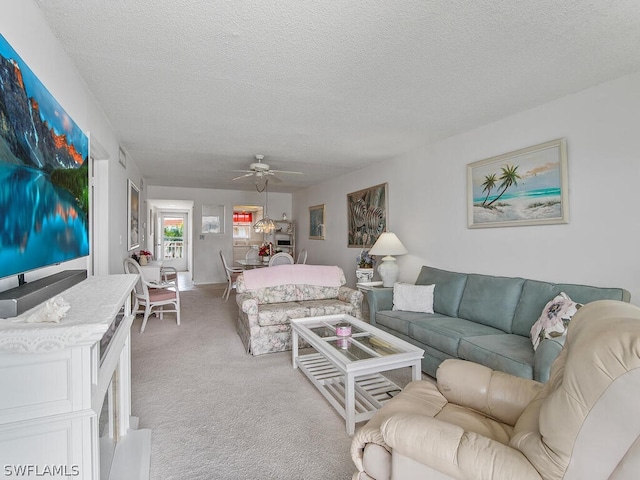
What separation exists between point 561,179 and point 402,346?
1.96 meters

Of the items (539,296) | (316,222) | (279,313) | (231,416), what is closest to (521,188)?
(539,296)

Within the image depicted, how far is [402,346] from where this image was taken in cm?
246

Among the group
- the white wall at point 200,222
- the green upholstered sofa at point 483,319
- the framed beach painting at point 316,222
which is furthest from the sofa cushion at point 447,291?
the white wall at point 200,222

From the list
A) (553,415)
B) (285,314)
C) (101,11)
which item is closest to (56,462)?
(553,415)

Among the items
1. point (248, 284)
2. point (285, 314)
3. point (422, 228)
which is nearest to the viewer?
point (285, 314)

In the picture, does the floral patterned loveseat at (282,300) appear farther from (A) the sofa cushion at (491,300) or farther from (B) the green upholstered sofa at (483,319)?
(A) the sofa cushion at (491,300)

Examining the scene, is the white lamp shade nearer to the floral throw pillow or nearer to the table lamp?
the table lamp

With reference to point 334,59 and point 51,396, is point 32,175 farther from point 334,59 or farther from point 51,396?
point 334,59

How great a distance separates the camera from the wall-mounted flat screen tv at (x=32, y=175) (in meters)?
1.20

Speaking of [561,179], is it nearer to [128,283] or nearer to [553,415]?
[553,415]

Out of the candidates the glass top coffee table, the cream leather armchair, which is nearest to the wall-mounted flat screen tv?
the cream leather armchair

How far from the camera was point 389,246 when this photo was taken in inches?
173

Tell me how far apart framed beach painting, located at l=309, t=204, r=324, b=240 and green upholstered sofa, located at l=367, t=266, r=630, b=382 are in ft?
12.0

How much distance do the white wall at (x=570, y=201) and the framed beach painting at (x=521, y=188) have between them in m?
0.07
